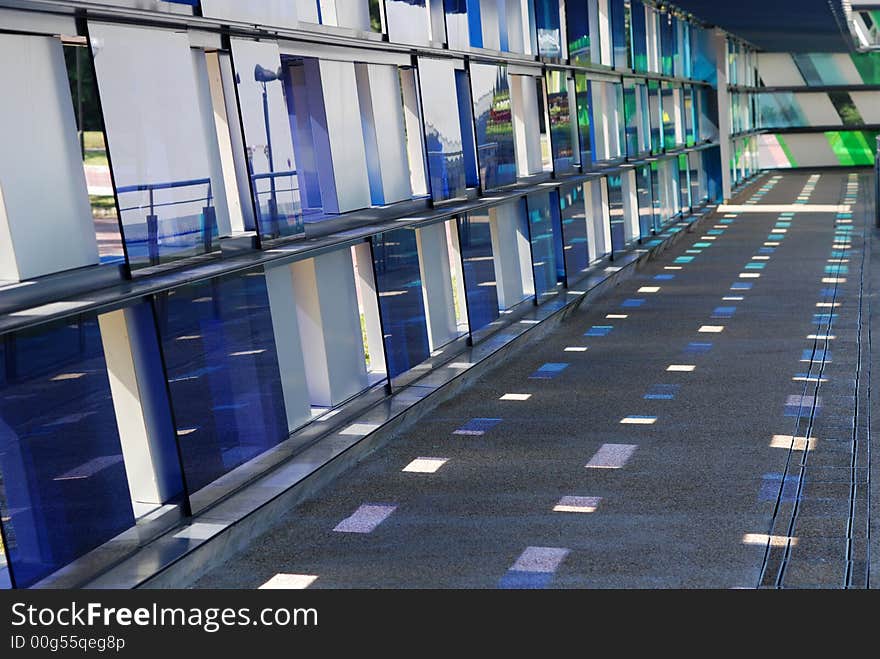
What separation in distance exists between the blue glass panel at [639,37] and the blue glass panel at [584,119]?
295 cm

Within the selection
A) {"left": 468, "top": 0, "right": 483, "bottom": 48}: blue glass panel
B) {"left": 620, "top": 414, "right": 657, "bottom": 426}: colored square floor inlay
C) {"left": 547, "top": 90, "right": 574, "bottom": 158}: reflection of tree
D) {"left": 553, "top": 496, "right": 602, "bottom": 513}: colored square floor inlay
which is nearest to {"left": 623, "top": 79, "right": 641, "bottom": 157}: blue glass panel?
{"left": 547, "top": 90, "right": 574, "bottom": 158}: reflection of tree

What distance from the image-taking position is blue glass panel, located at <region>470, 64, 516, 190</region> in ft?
29.1

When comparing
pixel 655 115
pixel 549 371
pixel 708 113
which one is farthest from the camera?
pixel 708 113

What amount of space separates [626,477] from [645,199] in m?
10.9

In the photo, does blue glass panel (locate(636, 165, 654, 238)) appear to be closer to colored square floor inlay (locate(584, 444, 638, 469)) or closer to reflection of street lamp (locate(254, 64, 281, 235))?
colored square floor inlay (locate(584, 444, 638, 469))

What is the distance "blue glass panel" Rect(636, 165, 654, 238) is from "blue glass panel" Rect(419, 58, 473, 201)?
721 cm

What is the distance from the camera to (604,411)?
659 cm

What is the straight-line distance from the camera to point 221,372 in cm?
488

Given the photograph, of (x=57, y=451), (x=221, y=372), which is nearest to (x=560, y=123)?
(x=221, y=372)

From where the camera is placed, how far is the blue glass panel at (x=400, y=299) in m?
6.82

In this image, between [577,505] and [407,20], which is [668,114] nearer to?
[407,20]

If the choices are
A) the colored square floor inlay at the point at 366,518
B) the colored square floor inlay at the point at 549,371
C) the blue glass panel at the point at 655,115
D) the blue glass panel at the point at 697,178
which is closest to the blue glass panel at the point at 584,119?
the blue glass panel at the point at 655,115

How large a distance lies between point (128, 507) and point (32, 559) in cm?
60
